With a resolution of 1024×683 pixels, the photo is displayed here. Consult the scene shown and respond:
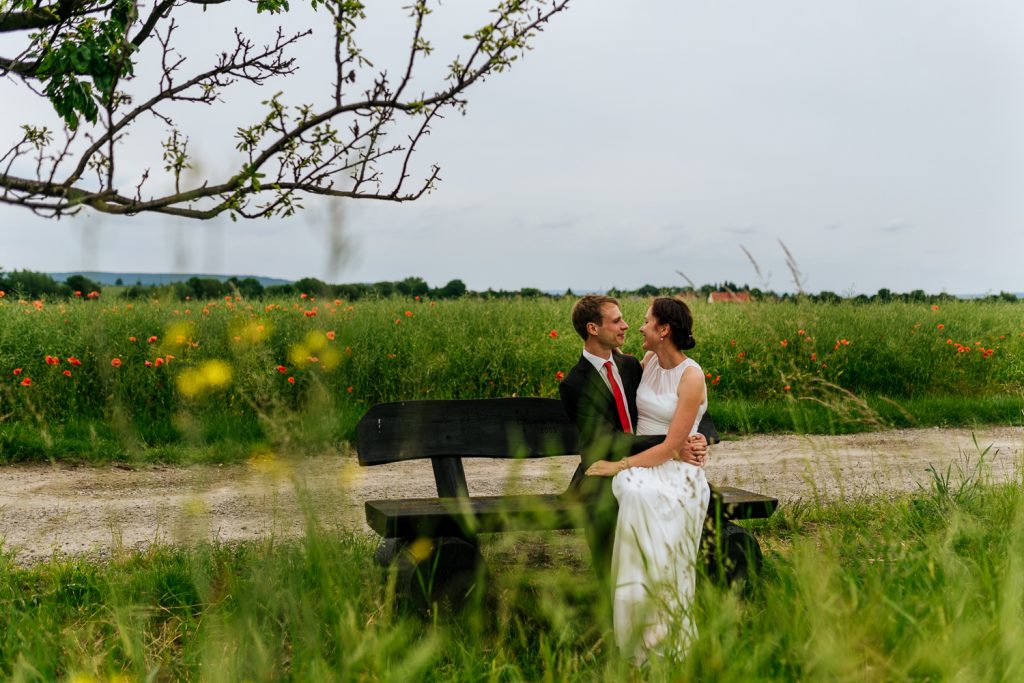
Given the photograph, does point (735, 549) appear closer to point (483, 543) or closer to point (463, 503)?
point (483, 543)

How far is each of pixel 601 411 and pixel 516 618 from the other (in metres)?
Result: 1.26

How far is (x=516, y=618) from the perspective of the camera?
3131mm

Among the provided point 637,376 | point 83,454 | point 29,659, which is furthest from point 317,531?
point 83,454

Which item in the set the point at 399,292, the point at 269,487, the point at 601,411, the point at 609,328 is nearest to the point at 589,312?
the point at 609,328

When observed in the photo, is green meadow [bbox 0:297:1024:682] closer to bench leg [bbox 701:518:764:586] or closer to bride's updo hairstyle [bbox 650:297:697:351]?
bench leg [bbox 701:518:764:586]

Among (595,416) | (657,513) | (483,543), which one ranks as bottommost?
(483,543)

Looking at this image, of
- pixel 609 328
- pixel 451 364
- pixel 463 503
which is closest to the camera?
pixel 463 503

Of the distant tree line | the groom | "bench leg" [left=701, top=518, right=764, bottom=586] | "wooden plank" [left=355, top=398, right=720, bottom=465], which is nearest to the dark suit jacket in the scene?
the groom

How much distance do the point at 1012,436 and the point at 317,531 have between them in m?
9.22

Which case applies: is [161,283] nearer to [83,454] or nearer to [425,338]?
[83,454]

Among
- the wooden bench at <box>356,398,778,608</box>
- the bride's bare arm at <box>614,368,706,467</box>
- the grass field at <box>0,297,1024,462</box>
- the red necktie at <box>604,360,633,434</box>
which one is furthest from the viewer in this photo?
the grass field at <box>0,297,1024,462</box>

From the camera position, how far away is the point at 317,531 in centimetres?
→ 236

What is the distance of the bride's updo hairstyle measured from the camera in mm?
3938

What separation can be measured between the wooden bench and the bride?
15 cm
